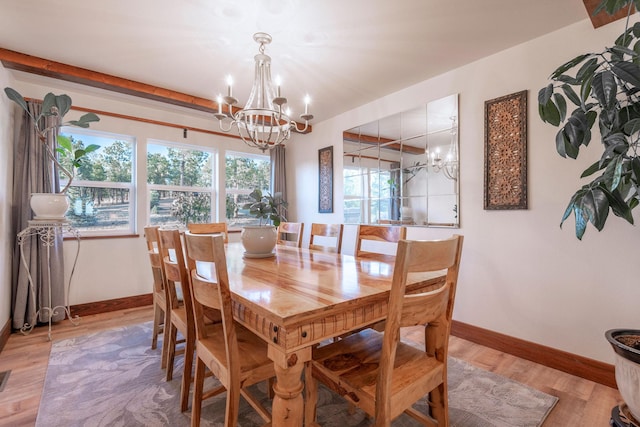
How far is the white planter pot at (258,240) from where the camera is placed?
201 centimetres

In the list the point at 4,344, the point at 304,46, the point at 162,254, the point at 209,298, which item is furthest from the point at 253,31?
the point at 4,344

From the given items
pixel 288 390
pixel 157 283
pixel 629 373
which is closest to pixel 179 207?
pixel 157 283

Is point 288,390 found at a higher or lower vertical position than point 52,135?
lower

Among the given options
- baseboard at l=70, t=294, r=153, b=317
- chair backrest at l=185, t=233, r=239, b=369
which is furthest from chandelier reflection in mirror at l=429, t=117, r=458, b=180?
baseboard at l=70, t=294, r=153, b=317

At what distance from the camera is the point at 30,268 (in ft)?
8.93

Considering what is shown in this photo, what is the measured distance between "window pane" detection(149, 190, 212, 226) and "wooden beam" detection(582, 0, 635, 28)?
4.04 meters

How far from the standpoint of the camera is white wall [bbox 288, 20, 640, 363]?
1.88 meters

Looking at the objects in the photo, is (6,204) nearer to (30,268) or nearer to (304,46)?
(30,268)

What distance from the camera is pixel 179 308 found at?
189cm

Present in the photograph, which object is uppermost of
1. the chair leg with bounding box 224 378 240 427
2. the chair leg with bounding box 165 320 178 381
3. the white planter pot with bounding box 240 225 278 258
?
the white planter pot with bounding box 240 225 278 258

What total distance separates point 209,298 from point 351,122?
9.98 ft

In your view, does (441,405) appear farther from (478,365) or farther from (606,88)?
(606,88)

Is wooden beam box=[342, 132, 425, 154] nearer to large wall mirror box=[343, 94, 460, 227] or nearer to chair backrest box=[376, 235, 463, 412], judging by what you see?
large wall mirror box=[343, 94, 460, 227]

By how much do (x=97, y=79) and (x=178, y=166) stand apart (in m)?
1.28
